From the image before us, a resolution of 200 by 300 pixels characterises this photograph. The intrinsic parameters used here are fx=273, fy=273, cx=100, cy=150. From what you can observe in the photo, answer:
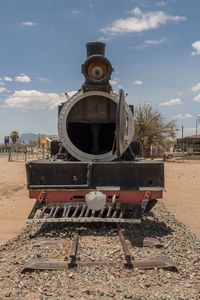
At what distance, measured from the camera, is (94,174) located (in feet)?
15.3

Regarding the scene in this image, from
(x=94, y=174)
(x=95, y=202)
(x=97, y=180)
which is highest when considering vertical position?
(x=94, y=174)

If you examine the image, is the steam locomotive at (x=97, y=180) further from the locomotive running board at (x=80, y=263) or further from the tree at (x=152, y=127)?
the tree at (x=152, y=127)

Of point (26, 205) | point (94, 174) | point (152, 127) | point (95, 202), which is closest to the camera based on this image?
point (95, 202)

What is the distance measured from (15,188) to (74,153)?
7.05m

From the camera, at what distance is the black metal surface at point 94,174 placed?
4.61 metres

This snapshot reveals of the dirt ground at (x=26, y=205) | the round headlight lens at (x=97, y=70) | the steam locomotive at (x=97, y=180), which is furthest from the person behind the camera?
the dirt ground at (x=26, y=205)

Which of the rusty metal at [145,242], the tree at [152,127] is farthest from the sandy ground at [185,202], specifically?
the tree at [152,127]

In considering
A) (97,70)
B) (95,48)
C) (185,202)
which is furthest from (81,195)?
(185,202)

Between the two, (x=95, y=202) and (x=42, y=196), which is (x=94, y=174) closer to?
(x=95, y=202)

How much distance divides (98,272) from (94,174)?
5.98ft

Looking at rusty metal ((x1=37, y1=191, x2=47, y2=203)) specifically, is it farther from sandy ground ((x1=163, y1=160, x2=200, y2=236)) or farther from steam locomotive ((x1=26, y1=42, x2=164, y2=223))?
sandy ground ((x1=163, y1=160, x2=200, y2=236))

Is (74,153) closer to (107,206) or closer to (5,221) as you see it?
(107,206)

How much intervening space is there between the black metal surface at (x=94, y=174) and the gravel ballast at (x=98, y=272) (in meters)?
0.76

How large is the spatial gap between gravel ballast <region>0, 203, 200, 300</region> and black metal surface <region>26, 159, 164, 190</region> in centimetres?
76
